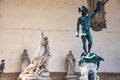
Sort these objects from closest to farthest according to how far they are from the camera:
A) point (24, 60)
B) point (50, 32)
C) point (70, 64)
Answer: point (24, 60) → point (70, 64) → point (50, 32)

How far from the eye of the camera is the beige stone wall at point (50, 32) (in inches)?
551

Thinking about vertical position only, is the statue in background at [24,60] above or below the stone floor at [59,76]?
above

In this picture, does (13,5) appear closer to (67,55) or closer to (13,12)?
(13,12)

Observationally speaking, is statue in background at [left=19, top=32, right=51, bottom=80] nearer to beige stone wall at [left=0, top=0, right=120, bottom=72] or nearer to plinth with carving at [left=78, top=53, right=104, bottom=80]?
plinth with carving at [left=78, top=53, right=104, bottom=80]

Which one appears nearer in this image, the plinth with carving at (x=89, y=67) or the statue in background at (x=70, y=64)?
the plinth with carving at (x=89, y=67)

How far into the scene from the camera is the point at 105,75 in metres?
14.5

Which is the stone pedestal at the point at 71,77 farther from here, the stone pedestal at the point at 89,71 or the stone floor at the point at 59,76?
the stone pedestal at the point at 89,71

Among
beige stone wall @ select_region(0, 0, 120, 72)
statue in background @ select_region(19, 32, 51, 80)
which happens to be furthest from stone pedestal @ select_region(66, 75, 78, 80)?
statue in background @ select_region(19, 32, 51, 80)

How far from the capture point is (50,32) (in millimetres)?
14547

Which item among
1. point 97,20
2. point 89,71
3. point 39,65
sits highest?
point 97,20

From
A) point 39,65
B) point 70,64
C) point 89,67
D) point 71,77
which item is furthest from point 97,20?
point 89,67

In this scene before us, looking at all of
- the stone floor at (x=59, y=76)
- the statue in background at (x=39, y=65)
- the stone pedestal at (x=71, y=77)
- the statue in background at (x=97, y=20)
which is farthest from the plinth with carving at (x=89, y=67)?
the statue in background at (x=97, y=20)

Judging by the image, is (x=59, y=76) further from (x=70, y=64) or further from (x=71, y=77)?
(x=70, y=64)

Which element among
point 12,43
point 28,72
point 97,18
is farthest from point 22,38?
point 28,72
